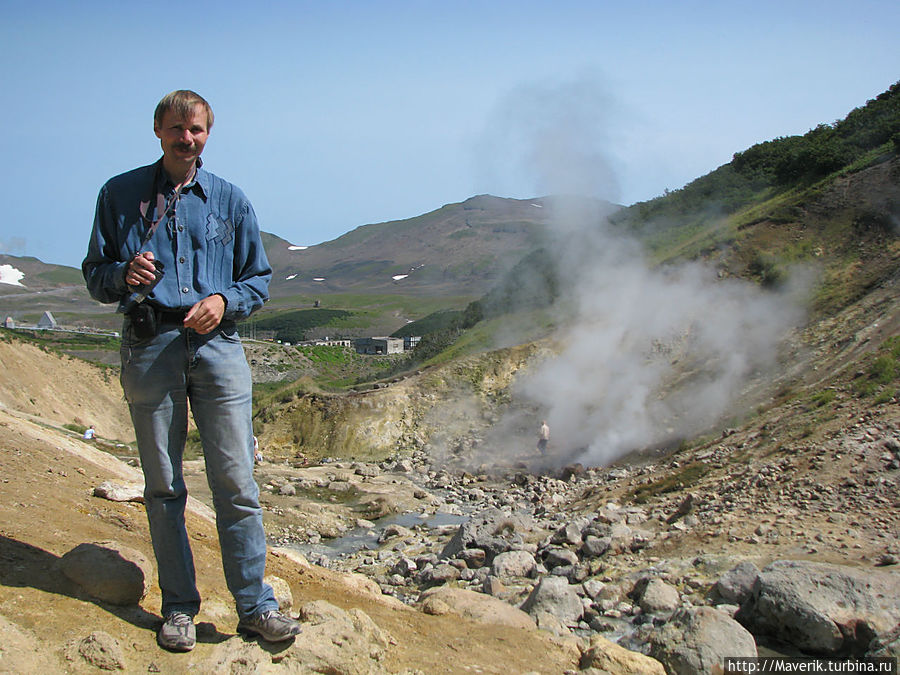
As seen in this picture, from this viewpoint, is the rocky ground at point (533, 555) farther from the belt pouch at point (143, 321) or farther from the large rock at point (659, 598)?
the belt pouch at point (143, 321)

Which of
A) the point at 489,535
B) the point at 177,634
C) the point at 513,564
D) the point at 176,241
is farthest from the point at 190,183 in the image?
the point at 489,535

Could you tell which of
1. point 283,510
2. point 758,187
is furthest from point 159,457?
point 758,187

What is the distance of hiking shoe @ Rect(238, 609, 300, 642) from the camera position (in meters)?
3.90

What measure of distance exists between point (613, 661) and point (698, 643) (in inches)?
49.5

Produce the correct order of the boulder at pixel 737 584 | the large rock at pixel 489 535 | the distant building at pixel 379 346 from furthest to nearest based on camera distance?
the distant building at pixel 379 346 → the large rock at pixel 489 535 → the boulder at pixel 737 584

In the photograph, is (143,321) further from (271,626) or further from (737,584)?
(737,584)

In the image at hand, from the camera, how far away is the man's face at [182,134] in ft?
12.6

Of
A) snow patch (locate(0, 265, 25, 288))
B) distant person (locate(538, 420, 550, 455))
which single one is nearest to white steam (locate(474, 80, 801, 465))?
distant person (locate(538, 420, 550, 455))

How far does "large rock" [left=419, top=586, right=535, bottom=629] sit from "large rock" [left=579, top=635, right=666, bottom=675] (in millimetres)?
777

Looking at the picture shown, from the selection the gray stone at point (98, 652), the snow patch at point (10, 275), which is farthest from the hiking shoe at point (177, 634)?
the snow patch at point (10, 275)

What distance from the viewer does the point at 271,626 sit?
390 cm

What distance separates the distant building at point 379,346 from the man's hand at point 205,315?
80764 millimetres

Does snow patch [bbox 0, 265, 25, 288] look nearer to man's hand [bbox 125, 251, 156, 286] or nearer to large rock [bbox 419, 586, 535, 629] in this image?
large rock [bbox 419, 586, 535, 629]

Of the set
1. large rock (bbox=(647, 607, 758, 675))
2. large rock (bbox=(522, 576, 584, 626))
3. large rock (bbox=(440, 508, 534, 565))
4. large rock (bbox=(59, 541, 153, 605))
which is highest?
large rock (bbox=(59, 541, 153, 605))
